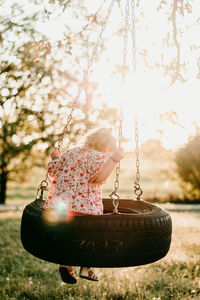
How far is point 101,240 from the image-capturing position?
8.55 feet

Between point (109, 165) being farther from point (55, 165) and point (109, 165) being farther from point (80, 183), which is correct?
point (55, 165)

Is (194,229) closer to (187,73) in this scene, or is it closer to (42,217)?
(187,73)

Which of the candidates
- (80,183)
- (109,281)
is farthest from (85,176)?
(109,281)

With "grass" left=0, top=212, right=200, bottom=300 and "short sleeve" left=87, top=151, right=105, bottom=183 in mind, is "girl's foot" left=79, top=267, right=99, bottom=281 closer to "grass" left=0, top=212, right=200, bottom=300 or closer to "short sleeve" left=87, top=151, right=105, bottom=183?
"short sleeve" left=87, top=151, right=105, bottom=183

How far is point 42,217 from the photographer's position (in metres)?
2.83

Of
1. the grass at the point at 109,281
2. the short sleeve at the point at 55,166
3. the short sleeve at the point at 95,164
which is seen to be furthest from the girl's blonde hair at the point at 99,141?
the grass at the point at 109,281

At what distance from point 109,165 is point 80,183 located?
37cm

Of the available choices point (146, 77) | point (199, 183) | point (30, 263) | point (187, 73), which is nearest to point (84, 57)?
point (146, 77)

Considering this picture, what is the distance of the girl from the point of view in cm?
312

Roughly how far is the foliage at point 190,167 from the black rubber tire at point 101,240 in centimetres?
1555

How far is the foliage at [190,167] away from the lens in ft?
58.9

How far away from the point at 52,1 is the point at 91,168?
128 inches

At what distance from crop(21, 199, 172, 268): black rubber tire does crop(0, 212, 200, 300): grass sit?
5.76 feet

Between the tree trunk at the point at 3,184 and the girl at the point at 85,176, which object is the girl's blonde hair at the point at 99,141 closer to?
the girl at the point at 85,176
